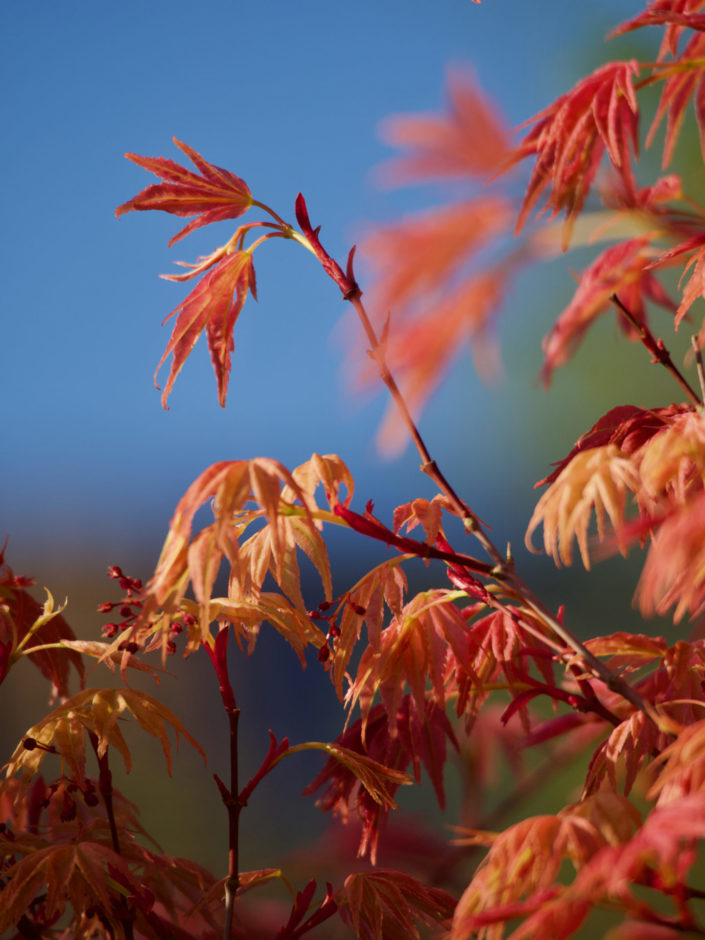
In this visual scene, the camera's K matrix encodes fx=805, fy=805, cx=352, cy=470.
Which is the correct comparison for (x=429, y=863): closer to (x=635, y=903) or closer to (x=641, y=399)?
(x=635, y=903)

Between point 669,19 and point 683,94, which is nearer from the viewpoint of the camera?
point 669,19

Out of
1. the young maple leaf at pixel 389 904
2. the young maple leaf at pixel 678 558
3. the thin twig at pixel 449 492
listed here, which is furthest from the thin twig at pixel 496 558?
the young maple leaf at pixel 389 904

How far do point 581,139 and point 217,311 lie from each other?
0.26m

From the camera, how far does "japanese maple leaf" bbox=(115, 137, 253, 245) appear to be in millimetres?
566

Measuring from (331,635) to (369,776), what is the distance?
0.10 meters

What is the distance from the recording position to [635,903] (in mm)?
342

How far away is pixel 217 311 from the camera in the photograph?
0.56 metres

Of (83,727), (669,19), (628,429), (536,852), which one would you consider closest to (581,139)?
(669,19)

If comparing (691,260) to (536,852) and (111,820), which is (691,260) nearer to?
(536,852)

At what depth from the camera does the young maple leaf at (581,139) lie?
47 centimetres

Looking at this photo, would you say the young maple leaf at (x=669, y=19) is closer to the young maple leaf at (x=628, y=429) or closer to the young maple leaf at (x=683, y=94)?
the young maple leaf at (x=683, y=94)

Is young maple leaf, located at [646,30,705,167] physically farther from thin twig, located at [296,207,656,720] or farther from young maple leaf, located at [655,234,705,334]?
thin twig, located at [296,207,656,720]

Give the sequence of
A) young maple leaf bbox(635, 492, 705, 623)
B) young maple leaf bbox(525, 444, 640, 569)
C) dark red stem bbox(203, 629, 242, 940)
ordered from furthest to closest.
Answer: dark red stem bbox(203, 629, 242, 940), young maple leaf bbox(525, 444, 640, 569), young maple leaf bbox(635, 492, 705, 623)

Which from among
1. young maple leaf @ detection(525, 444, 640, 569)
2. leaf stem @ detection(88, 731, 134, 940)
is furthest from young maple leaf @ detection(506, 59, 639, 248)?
leaf stem @ detection(88, 731, 134, 940)
